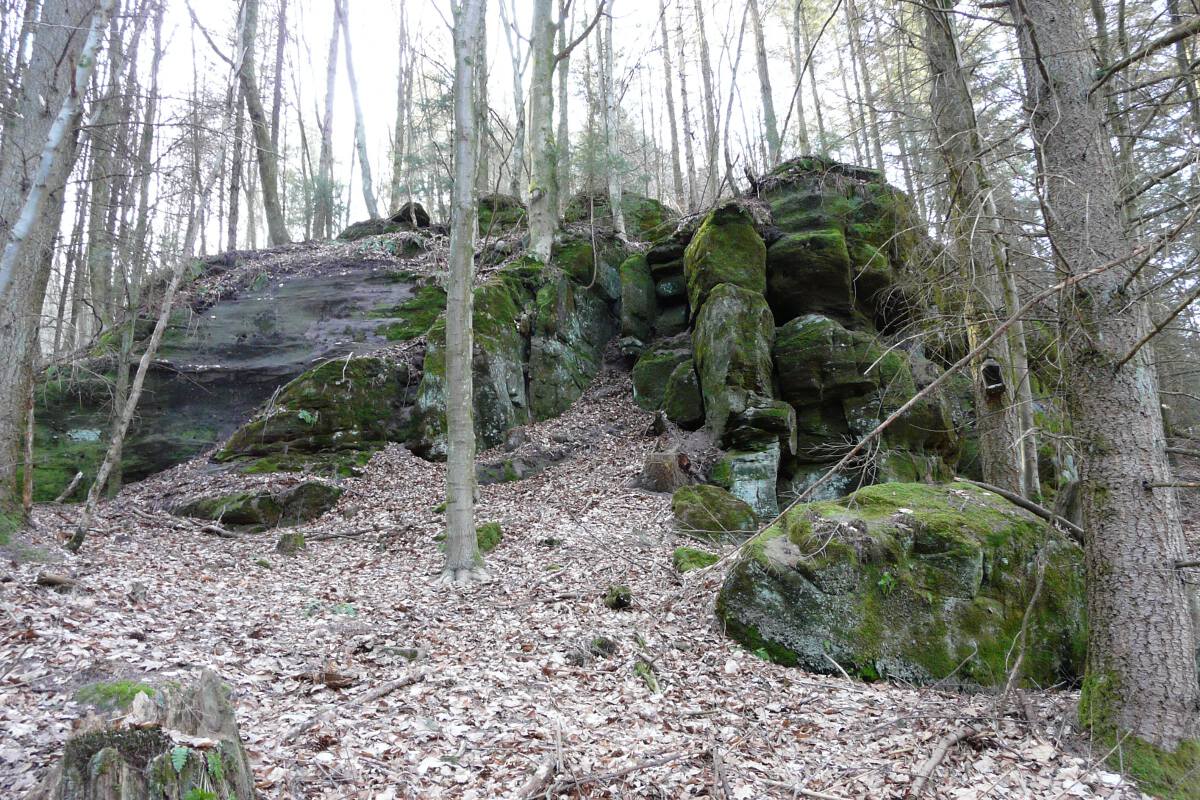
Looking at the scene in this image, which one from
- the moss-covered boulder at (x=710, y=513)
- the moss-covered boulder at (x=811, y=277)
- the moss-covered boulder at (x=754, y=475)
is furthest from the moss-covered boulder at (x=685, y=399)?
the moss-covered boulder at (x=811, y=277)

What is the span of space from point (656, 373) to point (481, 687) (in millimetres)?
10025

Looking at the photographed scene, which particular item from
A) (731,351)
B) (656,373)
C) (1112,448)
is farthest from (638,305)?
(1112,448)

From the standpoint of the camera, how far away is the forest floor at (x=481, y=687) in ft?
11.5

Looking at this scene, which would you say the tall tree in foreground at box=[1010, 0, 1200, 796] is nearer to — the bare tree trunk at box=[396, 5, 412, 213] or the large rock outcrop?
the large rock outcrop

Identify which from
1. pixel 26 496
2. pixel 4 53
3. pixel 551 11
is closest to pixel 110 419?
pixel 26 496

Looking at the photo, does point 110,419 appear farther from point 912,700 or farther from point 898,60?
point 898,60

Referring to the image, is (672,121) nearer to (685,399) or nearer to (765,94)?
(765,94)

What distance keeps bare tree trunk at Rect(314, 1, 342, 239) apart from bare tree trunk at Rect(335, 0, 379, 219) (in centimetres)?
25

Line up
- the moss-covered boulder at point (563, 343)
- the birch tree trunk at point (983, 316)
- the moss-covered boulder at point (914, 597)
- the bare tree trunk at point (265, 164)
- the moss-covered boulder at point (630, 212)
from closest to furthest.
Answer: the moss-covered boulder at point (914, 597), the birch tree trunk at point (983, 316), the moss-covered boulder at point (563, 343), the bare tree trunk at point (265, 164), the moss-covered boulder at point (630, 212)

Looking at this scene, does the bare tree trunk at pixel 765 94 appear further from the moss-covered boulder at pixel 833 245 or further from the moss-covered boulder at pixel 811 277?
the moss-covered boulder at pixel 811 277

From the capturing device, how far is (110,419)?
1156 cm

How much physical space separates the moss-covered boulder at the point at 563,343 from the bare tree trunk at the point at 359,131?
8.93 metres

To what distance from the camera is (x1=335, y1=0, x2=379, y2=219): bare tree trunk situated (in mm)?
21734

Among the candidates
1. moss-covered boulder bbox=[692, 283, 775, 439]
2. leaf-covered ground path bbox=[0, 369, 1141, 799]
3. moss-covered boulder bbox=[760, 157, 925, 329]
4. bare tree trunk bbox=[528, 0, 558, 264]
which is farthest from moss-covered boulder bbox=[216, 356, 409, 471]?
moss-covered boulder bbox=[760, 157, 925, 329]
